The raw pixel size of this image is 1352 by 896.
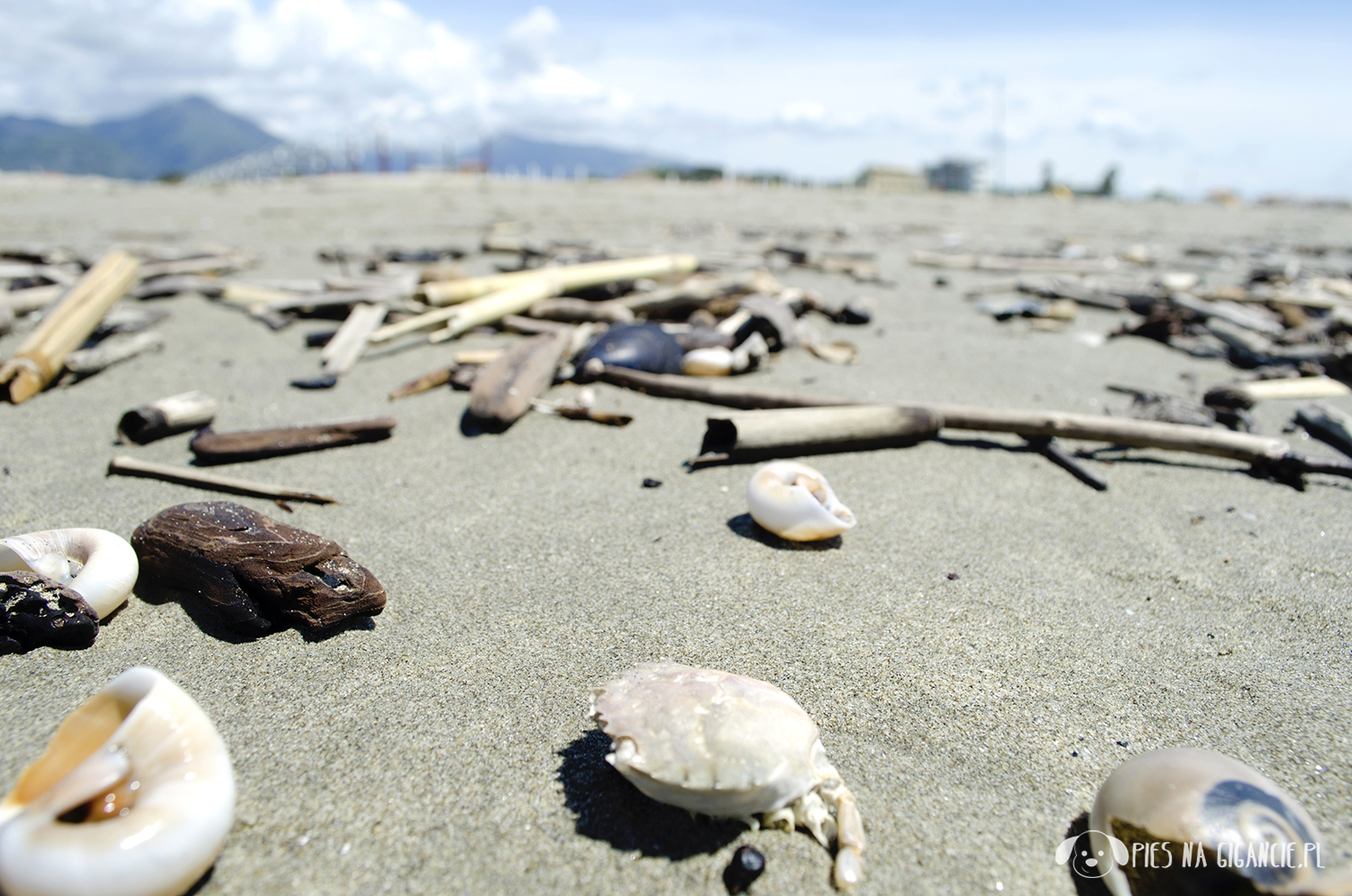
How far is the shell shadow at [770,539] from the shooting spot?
9.68 feet

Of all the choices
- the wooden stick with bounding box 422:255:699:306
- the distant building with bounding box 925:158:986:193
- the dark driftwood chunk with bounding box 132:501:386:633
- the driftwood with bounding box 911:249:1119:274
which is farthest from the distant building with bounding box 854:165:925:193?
the dark driftwood chunk with bounding box 132:501:386:633

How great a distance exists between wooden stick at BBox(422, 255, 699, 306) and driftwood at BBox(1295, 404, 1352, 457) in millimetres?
5414

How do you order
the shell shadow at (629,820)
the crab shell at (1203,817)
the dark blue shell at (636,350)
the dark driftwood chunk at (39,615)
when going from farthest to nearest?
1. the dark blue shell at (636,350)
2. the dark driftwood chunk at (39,615)
3. the shell shadow at (629,820)
4. the crab shell at (1203,817)

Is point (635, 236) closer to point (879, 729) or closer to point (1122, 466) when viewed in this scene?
point (1122, 466)

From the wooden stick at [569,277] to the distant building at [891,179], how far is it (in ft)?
125

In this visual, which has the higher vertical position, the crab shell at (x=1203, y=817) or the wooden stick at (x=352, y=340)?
the wooden stick at (x=352, y=340)

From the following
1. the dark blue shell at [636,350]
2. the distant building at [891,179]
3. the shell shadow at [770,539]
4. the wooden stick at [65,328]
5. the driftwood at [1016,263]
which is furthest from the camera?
the distant building at [891,179]

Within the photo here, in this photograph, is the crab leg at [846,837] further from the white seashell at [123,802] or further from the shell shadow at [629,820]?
the white seashell at [123,802]

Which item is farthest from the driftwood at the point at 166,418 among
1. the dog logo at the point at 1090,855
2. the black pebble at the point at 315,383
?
the dog logo at the point at 1090,855

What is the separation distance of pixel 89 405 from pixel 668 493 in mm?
3736

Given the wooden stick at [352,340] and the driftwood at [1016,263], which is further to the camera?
the driftwood at [1016,263]

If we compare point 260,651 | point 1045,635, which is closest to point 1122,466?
point 1045,635

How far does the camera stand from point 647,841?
1.66m

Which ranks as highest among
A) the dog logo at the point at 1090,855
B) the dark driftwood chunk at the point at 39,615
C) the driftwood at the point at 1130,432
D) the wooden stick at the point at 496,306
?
the wooden stick at the point at 496,306
